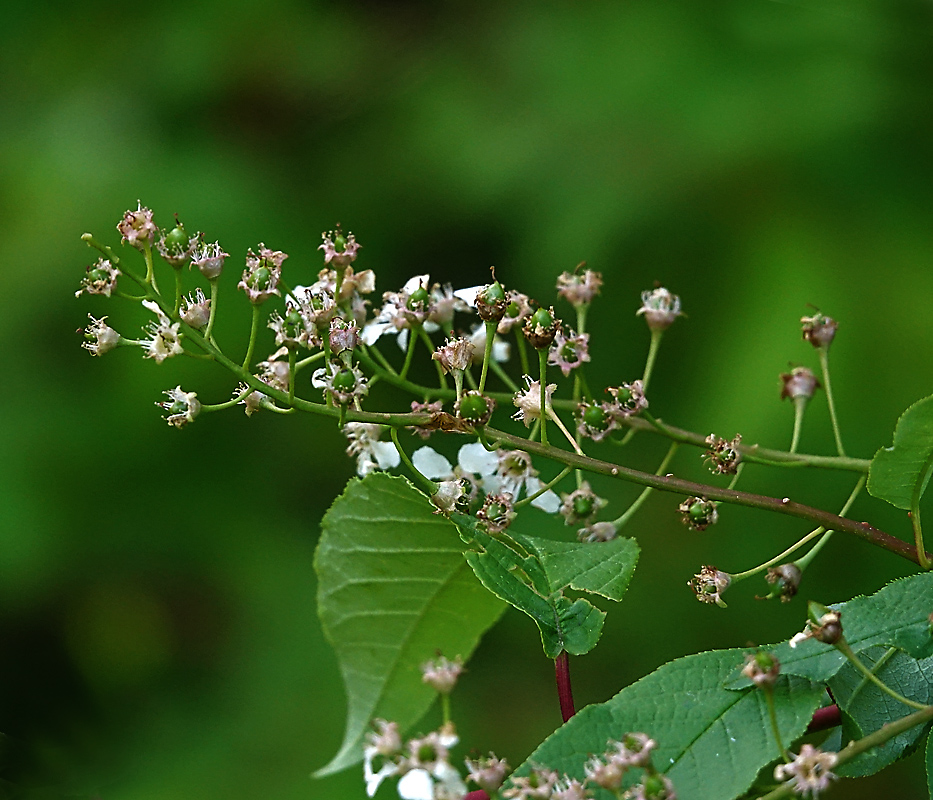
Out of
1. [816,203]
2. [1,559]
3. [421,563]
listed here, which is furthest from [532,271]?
[421,563]

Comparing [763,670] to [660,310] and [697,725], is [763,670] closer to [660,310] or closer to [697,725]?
[697,725]

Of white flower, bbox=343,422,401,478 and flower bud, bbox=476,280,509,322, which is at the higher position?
flower bud, bbox=476,280,509,322

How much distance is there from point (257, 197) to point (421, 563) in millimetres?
1552

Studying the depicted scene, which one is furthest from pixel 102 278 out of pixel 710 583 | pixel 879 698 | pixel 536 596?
pixel 879 698

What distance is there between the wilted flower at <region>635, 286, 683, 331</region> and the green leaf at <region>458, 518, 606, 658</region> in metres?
0.25

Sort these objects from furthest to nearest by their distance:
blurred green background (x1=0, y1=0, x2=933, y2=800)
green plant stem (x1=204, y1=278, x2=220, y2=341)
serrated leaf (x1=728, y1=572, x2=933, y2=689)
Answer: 1. blurred green background (x1=0, y1=0, x2=933, y2=800)
2. green plant stem (x1=204, y1=278, x2=220, y2=341)
3. serrated leaf (x1=728, y1=572, x2=933, y2=689)

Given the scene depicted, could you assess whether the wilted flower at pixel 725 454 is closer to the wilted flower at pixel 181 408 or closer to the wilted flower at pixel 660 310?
the wilted flower at pixel 660 310

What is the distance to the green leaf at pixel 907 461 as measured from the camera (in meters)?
0.66

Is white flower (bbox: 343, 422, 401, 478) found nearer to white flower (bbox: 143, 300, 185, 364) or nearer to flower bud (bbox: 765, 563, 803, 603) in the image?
white flower (bbox: 143, 300, 185, 364)

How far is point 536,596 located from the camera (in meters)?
0.73

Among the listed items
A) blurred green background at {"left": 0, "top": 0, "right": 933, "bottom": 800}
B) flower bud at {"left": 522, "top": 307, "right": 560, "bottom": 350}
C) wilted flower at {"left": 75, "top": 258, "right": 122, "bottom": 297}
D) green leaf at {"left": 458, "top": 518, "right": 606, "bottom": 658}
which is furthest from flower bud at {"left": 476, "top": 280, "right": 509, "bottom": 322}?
blurred green background at {"left": 0, "top": 0, "right": 933, "bottom": 800}

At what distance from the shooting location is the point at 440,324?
0.87 metres

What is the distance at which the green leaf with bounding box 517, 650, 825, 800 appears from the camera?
1.97 feet

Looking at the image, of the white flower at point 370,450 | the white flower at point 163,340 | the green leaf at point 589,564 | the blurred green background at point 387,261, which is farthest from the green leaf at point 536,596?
the blurred green background at point 387,261
